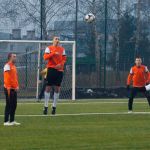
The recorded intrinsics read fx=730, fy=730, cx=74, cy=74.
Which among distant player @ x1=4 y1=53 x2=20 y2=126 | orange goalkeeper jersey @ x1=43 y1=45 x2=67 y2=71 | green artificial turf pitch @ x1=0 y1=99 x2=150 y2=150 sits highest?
orange goalkeeper jersey @ x1=43 y1=45 x2=67 y2=71

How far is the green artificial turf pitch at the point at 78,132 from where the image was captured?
13.8 meters

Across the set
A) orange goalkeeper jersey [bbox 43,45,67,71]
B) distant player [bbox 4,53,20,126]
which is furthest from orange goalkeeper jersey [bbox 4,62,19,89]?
orange goalkeeper jersey [bbox 43,45,67,71]

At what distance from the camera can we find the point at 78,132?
52.8 feet

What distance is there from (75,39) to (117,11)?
3.42 m

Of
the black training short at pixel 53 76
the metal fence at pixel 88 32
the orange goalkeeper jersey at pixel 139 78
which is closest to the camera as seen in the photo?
the black training short at pixel 53 76

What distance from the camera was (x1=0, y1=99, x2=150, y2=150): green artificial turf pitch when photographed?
45.2 feet

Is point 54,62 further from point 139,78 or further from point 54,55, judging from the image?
point 139,78

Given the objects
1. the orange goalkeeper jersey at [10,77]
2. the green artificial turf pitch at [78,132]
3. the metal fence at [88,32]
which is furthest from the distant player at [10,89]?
the metal fence at [88,32]

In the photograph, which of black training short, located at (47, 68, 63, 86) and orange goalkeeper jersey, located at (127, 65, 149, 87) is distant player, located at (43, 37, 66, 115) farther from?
orange goalkeeper jersey, located at (127, 65, 149, 87)

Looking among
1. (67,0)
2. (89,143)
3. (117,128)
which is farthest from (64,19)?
(89,143)

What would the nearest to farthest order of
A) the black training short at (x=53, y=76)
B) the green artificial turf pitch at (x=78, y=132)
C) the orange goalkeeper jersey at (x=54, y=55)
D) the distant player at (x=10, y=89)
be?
the green artificial turf pitch at (x=78, y=132) < the distant player at (x=10, y=89) < the orange goalkeeper jersey at (x=54, y=55) < the black training short at (x=53, y=76)

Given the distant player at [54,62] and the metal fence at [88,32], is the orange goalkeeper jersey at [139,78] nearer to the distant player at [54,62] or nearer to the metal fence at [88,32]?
the distant player at [54,62]

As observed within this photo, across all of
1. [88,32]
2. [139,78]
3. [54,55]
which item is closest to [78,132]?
[54,55]

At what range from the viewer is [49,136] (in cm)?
1527
